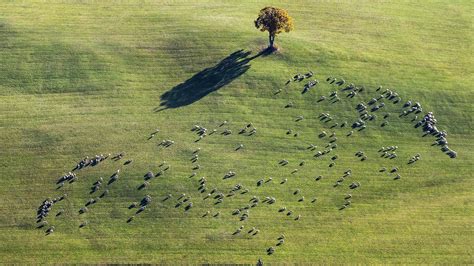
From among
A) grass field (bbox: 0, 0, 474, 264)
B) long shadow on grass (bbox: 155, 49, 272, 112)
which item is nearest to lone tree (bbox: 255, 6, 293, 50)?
long shadow on grass (bbox: 155, 49, 272, 112)

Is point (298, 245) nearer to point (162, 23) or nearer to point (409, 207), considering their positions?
point (409, 207)

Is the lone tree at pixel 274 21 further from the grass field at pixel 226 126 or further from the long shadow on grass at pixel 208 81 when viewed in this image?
the grass field at pixel 226 126

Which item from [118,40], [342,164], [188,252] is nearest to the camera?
[188,252]

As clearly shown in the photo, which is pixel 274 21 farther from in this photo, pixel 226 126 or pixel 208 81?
pixel 226 126

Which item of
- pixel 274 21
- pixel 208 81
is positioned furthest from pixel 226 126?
pixel 274 21

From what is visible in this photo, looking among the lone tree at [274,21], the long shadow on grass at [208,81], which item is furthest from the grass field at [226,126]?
the lone tree at [274,21]

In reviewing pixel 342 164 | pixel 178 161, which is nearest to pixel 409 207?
pixel 342 164
